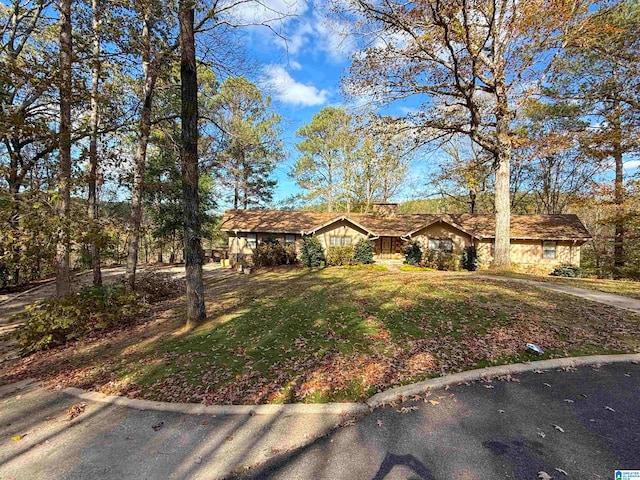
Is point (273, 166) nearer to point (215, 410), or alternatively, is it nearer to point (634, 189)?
point (634, 189)

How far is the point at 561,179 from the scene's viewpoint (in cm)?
2669

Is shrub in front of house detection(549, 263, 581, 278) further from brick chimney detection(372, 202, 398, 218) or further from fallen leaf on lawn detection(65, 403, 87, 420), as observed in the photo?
fallen leaf on lawn detection(65, 403, 87, 420)

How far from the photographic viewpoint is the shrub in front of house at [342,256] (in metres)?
19.4

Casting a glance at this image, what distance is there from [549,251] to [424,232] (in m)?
8.15

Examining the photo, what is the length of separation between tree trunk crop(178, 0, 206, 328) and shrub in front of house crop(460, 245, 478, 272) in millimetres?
17660

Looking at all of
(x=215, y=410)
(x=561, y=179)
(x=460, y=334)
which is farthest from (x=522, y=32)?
(x=561, y=179)

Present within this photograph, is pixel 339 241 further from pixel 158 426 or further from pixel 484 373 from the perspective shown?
pixel 158 426

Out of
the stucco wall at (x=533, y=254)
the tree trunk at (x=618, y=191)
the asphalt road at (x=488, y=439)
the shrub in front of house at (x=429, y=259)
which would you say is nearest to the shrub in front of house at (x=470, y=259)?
the stucco wall at (x=533, y=254)

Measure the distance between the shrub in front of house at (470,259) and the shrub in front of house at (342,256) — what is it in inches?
285

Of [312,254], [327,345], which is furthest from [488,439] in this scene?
[312,254]

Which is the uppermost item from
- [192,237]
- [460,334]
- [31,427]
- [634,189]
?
[634,189]

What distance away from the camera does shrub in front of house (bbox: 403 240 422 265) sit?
63.2 feet

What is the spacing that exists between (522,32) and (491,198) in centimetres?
1892

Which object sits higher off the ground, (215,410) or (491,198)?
(491,198)
